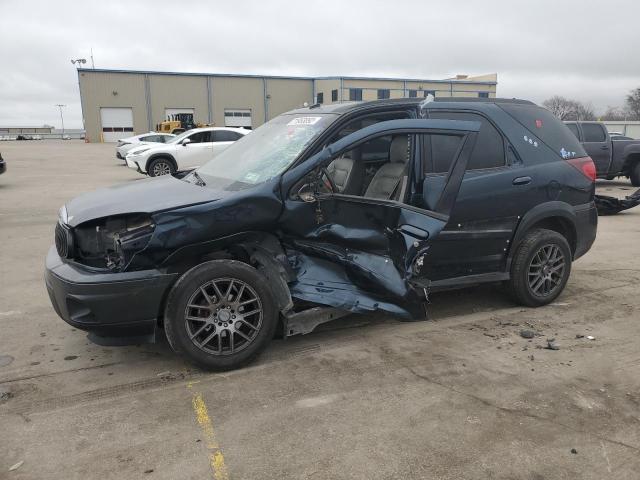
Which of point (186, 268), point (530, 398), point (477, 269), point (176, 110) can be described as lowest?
point (530, 398)

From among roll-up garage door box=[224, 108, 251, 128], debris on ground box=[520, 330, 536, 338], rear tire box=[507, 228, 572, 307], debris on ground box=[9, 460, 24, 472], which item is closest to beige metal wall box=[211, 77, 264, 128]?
roll-up garage door box=[224, 108, 251, 128]

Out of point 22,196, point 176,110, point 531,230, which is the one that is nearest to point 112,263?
point 531,230

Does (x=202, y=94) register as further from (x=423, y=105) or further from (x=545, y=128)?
(x=423, y=105)

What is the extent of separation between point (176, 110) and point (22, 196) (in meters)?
42.7

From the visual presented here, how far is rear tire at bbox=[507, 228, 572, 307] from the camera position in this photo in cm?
482

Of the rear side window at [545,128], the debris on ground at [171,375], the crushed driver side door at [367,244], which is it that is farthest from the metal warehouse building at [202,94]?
the debris on ground at [171,375]

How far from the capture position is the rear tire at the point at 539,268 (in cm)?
482

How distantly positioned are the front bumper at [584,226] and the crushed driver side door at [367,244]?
5.95ft

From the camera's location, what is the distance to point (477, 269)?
4645mm

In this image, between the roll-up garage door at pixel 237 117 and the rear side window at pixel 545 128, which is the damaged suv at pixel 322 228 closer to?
the rear side window at pixel 545 128

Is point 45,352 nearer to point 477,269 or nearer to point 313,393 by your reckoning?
point 313,393

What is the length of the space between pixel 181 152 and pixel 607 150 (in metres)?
13.0

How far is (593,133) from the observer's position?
14.8 meters

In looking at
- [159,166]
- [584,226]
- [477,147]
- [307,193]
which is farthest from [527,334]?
[159,166]
